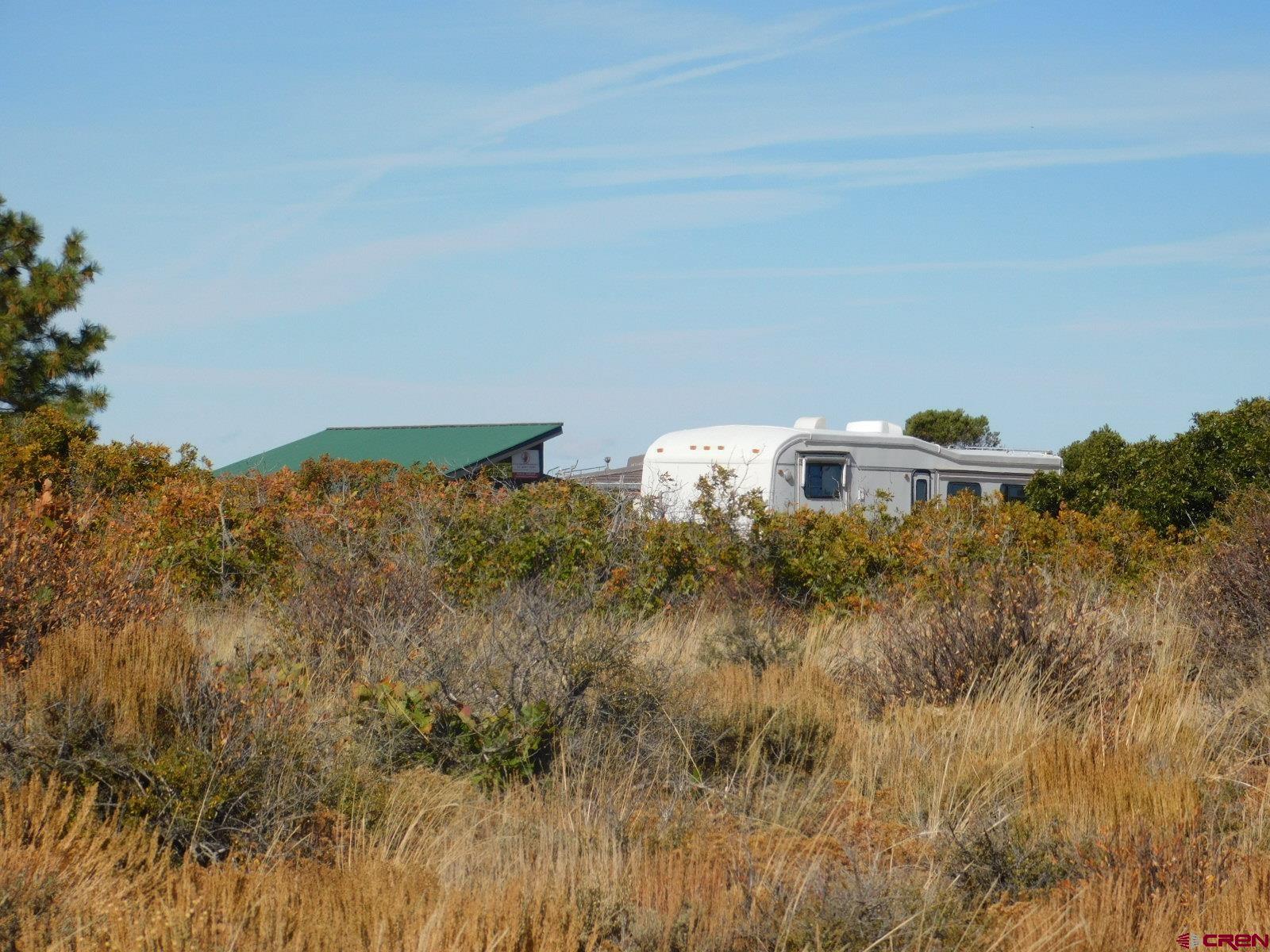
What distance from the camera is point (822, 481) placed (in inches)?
695

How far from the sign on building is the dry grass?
22.8 meters

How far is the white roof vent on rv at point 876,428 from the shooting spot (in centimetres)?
1858

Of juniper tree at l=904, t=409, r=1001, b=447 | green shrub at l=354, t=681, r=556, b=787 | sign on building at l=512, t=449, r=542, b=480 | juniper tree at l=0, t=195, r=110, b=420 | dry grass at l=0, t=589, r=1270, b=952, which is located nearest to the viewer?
dry grass at l=0, t=589, r=1270, b=952

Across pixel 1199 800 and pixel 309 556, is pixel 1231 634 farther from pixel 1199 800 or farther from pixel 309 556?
pixel 309 556

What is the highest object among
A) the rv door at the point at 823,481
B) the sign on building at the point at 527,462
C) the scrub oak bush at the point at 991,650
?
the sign on building at the point at 527,462

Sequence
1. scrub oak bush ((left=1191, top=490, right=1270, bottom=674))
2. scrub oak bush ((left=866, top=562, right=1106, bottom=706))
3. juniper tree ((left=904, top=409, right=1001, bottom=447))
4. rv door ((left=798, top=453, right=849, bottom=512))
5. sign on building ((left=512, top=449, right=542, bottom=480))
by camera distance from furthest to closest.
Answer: juniper tree ((left=904, top=409, right=1001, bottom=447)) → sign on building ((left=512, top=449, right=542, bottom=480)) → rv door ((left=798, top=453, right=849, bottom=512)) → scrub oak bush ((left=1191, top=490, right=1270, bottom=674)) → scrub oak bush ((left=866, top=562, right=1106, bottom=706))

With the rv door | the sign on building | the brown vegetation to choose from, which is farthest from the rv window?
the sign on building

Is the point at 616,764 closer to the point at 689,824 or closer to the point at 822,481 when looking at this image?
the point at 689,824

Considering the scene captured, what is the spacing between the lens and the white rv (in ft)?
56.1

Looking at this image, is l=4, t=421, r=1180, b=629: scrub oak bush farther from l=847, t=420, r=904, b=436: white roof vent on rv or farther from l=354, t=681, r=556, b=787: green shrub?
l=847, t=420, r=904, b=436: white roof vent on rv

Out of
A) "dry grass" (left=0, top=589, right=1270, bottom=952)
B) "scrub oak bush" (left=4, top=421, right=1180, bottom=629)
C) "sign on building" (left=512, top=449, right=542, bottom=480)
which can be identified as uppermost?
"sign on building" (left=512, top=449, right=542, bottom=480)

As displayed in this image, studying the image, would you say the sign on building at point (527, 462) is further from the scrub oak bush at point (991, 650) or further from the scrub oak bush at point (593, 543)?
the scrub oak bush at point (991, 650)

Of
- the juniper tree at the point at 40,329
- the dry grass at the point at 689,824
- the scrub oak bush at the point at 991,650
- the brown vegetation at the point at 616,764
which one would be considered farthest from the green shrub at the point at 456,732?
the juniper tree at the point at 40,329

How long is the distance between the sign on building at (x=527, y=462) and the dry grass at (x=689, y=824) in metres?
22.8
